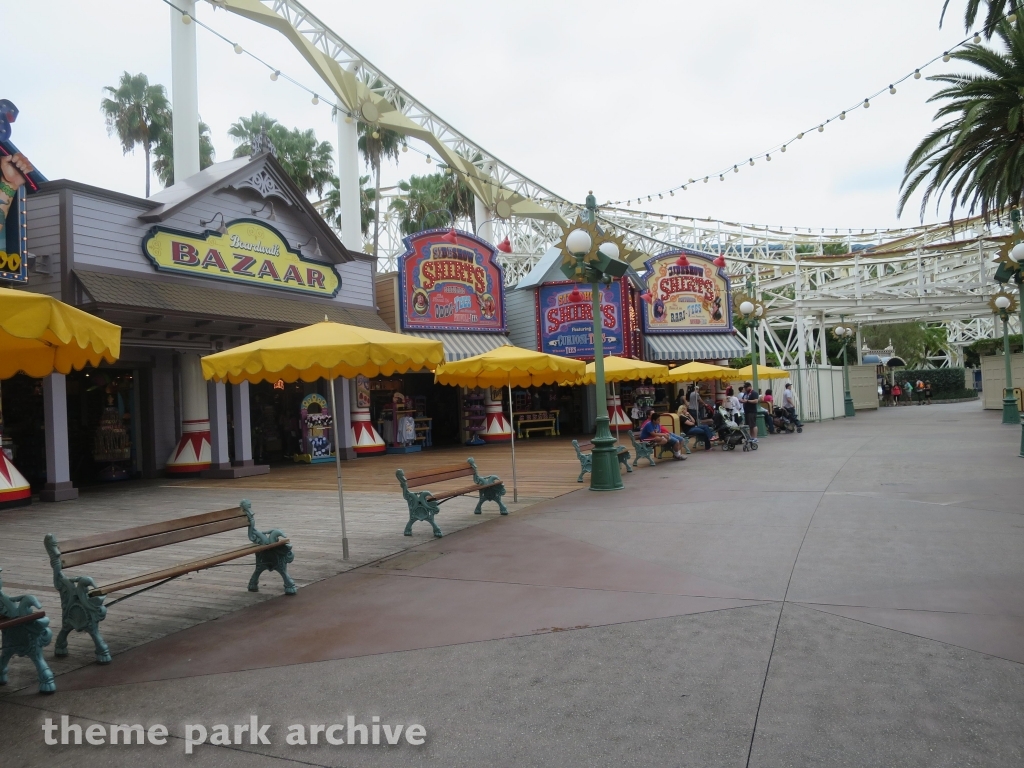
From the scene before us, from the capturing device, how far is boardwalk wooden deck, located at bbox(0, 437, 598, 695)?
227 inches

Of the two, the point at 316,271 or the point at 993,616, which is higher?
the point at 316,271

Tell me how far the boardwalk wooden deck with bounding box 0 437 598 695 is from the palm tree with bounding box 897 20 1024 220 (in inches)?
415

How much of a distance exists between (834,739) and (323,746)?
2352 millimetres

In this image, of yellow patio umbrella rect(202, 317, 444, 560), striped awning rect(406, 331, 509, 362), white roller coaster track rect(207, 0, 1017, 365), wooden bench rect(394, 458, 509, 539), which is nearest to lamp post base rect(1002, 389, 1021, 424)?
white roller coaster track rect(207, 0, 1017, 365)

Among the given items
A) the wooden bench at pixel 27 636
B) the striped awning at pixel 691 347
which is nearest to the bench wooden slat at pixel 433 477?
the wooden bench at pixel 27 636

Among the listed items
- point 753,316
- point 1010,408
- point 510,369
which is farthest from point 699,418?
point 510,369

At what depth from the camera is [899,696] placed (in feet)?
11.9

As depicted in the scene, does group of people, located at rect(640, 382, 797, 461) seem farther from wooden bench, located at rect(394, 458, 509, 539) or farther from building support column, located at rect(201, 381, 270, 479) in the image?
building support column, located at rect(201, 381, 270, 479)

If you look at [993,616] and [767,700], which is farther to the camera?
[993,616]

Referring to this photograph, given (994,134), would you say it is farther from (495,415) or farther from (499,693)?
(499,693)

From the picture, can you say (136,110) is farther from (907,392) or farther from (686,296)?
(907,392)

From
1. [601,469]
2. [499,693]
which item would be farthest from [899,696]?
[601,469]

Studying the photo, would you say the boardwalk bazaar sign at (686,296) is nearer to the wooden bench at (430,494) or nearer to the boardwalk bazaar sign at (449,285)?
the boardwalk bazaar sign at (449,285)

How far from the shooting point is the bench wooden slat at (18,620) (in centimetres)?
401
